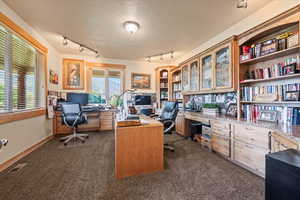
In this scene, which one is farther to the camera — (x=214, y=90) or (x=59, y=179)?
(x=214, y=90)

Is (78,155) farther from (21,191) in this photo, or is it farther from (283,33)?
(283,33)

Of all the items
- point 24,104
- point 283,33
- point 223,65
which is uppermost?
point 283,33

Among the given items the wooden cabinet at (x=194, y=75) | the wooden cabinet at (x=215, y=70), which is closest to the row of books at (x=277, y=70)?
the wooden cabinet at (x=215, y=70)

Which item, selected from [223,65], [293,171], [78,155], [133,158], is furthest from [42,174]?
[223,65]

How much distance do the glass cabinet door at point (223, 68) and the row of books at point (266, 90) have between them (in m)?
0.28

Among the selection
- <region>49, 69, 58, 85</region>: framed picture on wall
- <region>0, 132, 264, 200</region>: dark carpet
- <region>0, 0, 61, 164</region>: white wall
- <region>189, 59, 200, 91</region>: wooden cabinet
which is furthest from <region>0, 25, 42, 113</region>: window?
<region>189, 59, 200, 91</region>: wooden cabinet

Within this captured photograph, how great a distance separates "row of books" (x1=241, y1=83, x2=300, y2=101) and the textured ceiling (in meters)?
1.24

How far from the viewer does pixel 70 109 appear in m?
3.01

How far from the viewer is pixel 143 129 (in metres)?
1.74

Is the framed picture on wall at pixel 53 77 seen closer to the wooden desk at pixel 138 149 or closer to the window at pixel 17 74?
the window at pixel 17 74

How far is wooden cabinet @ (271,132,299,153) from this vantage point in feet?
3.90

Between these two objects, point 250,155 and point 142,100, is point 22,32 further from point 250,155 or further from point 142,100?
point 250,155

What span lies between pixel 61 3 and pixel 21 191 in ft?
8.06

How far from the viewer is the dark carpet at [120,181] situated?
1.38 metres
